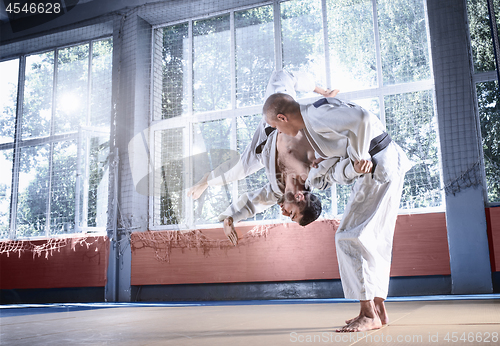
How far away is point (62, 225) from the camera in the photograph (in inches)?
271

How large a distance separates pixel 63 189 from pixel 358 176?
592 cm

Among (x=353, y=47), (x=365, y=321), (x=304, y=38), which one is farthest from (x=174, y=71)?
(x=365, y=321)

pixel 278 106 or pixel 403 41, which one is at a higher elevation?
pixel 403 41

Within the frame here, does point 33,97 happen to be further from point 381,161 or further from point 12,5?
point 381,161

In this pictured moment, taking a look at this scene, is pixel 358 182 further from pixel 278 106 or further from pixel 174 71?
pixel 174 71

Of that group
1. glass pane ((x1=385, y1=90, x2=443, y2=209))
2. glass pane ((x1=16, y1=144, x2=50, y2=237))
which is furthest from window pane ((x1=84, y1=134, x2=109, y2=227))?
glass pane ((x1=385, y1=90, x2=443, y2=209))

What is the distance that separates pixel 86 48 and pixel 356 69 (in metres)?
4.55

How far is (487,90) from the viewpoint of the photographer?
527 centimetres

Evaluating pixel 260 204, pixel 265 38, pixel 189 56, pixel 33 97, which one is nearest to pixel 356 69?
pixel 265 38

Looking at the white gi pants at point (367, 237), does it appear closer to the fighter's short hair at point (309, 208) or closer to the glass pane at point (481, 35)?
the fighter's short hair at point (309, 208)

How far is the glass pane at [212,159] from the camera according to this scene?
6039 millimetres

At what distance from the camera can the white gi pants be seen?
219 cm

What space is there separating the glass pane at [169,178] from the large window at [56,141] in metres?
Answer: 0.82

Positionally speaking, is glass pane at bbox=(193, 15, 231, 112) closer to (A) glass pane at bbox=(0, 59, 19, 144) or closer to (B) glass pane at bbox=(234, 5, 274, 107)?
(B) glass pane at bbox=(234, 5, 274, 107)
